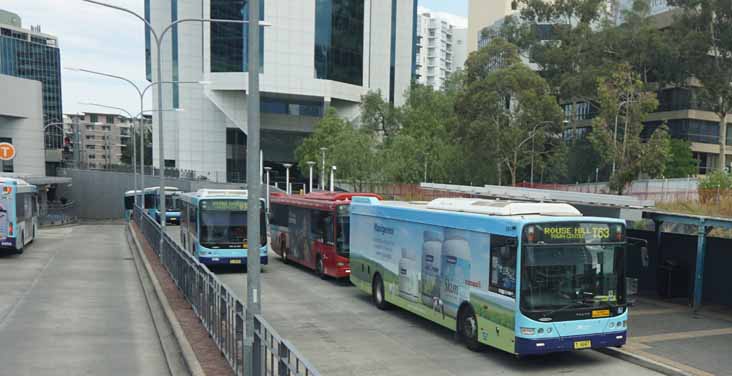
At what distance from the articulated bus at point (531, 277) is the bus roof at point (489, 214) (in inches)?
0.8

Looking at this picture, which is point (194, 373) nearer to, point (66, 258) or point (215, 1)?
point (66, 258)

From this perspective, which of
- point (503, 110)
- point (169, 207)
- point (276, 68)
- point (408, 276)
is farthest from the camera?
point (276, 68)

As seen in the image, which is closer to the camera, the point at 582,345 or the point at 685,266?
the point at 582,345

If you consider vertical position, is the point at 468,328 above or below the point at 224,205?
below

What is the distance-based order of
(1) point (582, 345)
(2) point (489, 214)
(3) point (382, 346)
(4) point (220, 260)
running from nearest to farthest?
(1) point (582, 345)
(2) point (489, 214)
(3) point (382, 346)
(4) point (220, 260)

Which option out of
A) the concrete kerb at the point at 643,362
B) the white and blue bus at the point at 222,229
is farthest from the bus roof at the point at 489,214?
the white and blue bus at the point at 222,229

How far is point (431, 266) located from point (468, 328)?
1821 mm

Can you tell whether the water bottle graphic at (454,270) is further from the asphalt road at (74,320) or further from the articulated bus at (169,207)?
the articulated bus at (169,207)

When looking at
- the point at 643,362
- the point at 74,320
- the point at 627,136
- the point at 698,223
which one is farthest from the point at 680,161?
the point at 74,320

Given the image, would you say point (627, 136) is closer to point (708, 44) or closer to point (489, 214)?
point (708, 44)

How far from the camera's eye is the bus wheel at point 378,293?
15859mm

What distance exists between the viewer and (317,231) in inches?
841

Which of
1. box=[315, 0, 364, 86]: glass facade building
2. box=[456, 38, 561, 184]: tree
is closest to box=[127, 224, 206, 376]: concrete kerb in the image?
box=[456, 38, 561, 184]: tree

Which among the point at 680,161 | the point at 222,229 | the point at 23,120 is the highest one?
the point at 23,120
